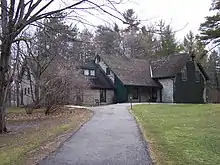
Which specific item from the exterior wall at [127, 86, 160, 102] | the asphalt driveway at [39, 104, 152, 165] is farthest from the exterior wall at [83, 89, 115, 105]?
the asphalt driveway at [39, 104, 152, 165]

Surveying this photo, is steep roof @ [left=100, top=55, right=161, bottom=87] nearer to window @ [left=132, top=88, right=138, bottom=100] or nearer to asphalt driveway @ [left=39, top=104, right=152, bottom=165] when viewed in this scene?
window @ [left=132, top=88, right=138, bottom=100]

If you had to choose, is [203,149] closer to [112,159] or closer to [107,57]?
[112,159]

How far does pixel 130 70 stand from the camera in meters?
51.1

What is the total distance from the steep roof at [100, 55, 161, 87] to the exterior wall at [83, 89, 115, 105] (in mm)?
2543

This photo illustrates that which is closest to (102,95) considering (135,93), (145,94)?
(135,93)

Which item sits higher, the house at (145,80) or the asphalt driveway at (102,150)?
the house at (145,80)

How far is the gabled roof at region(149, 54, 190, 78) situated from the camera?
5016 cm

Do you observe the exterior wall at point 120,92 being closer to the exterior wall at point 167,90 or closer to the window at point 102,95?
the window at point 102,95

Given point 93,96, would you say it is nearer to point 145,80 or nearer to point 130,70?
point 130,70

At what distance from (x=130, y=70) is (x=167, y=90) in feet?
18.3

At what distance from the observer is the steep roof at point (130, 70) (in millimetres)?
48906

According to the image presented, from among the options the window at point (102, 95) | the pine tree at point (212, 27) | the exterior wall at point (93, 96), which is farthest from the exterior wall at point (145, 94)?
the pine tree at point (212, 27)

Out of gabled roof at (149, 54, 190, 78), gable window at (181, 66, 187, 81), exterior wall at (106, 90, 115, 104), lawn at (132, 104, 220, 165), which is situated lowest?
lawn at (132, 104, 220, 165)

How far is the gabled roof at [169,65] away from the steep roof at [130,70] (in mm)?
1121
